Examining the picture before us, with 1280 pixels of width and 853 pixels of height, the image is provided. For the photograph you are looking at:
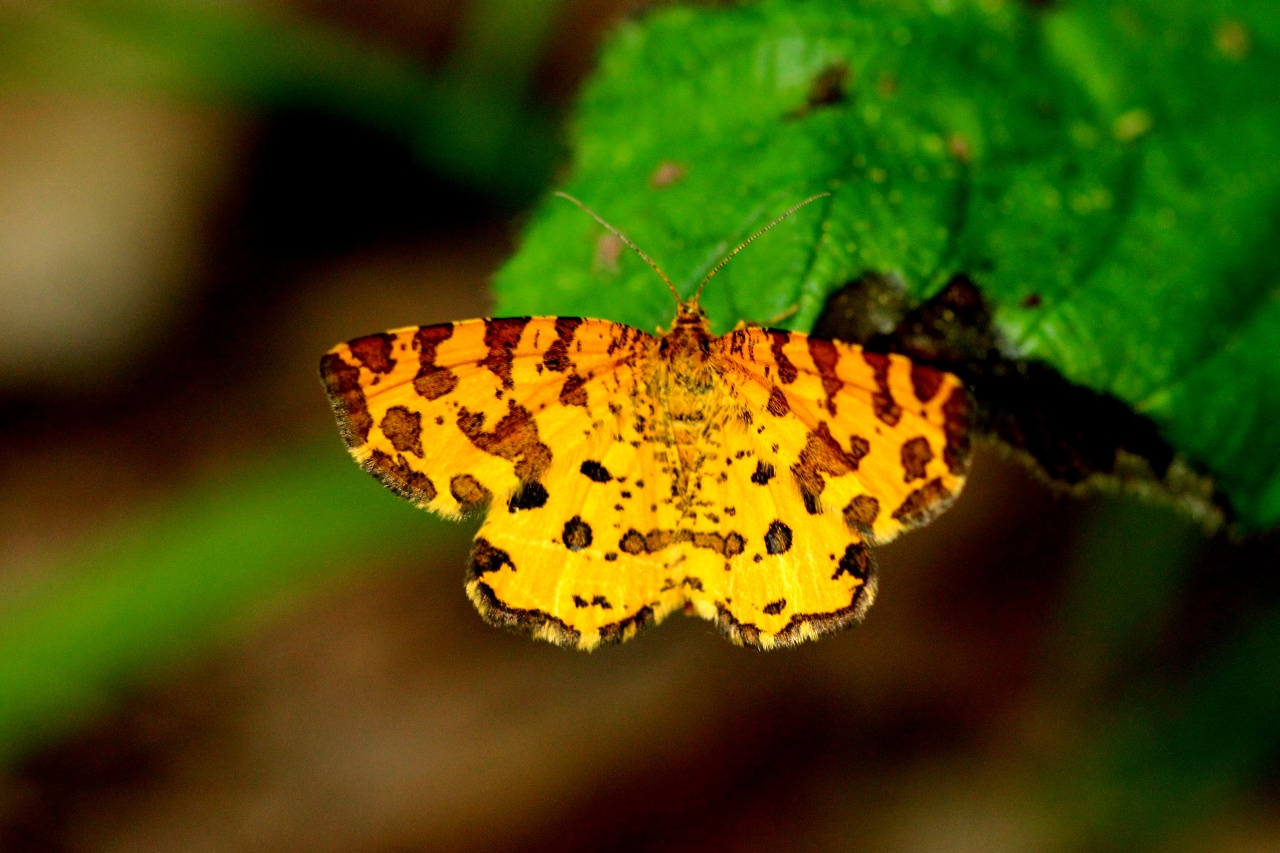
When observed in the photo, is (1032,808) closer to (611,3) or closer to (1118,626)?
(1118,626)

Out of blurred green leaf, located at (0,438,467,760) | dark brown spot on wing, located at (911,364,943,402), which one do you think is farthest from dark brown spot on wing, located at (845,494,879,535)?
blurred green leaf, located at (0,438,467,760)

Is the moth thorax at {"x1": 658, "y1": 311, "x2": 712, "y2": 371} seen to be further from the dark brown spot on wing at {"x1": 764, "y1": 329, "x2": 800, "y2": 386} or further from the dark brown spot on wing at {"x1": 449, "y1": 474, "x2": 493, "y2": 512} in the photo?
the dark brown spot on wing at {"x1": 449, "y1": 474, "x2": 493, "y2": 512}

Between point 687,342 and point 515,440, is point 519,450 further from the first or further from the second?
point 687,342

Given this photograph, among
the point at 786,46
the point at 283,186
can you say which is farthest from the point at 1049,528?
the point at 283,186

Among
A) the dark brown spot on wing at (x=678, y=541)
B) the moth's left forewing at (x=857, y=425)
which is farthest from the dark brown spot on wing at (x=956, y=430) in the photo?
the dark brown spot on wing at (x=678, y=541)

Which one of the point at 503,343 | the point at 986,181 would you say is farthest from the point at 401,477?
the point at 986,181

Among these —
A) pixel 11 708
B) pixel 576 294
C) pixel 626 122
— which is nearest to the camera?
pixel 576 294

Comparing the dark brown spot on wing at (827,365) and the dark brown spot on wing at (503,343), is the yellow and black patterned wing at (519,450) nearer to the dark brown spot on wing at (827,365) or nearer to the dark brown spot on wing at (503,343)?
the dark brown spot on wing at (503,343)
